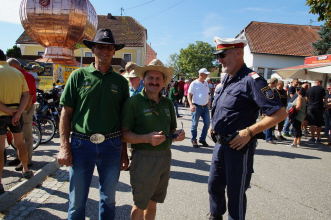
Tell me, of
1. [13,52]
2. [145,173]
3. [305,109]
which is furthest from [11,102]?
[13,52]

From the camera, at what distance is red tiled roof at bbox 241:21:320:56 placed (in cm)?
2875

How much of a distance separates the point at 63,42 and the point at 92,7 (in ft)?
5.44

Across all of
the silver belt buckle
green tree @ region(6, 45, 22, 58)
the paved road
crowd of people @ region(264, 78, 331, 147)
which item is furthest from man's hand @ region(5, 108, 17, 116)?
green tree @ region(6, 45, 22, 58)

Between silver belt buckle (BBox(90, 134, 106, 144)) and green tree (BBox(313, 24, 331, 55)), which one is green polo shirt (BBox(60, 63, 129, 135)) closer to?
silver belt buckle (BBox(90, 134, 106, 144))

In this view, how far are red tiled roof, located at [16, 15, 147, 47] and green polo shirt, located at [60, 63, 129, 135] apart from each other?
111ft

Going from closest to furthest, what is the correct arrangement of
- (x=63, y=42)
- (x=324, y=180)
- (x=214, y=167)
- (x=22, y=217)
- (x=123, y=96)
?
(x=123, y=96)
(x=214, y=167)
(x=22, y=217)
(x=324, y=180)
(x=63, y=42)

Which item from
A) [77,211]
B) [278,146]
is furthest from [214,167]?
[278,146]

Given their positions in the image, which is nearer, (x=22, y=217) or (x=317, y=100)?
(x=22, y=217)

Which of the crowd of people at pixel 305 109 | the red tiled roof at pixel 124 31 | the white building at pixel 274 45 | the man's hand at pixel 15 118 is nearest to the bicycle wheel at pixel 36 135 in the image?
the man's hand at pixel 15 118

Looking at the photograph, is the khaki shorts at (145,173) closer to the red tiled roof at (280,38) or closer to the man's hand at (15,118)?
the man's hand at (15,118)

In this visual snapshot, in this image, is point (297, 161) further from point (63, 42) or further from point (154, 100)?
point (63, 42)

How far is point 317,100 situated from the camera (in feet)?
27.5

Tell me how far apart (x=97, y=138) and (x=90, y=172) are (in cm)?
35

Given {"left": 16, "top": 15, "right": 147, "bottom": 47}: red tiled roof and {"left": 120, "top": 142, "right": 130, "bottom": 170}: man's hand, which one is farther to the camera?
{"left": 16, "top": 15, "right": 147, "bottom": 47}: red tiled roof
